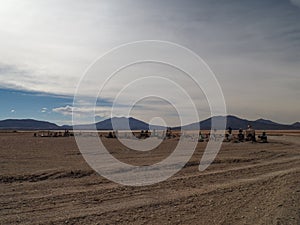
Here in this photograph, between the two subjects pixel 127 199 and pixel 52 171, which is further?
pixel 52 171

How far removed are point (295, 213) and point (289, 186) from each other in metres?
4.21

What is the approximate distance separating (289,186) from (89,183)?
22.8 ft

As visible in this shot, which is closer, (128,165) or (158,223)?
(158,223)

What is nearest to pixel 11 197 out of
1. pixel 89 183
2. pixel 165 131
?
pixel 89 183

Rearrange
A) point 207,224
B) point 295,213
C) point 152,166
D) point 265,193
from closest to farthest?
1. point 207,224
2. point 295,213
3. point 265,193
4. point 152,166

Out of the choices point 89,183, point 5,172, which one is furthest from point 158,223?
point 5,172

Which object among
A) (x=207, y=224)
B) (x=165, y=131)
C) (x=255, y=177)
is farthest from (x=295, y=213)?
(x=165, y=131)

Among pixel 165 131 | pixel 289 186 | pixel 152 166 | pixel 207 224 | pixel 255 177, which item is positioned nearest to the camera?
pixel 207 224

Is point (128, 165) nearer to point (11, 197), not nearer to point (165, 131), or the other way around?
point (11, 197)

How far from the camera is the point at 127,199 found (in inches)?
458

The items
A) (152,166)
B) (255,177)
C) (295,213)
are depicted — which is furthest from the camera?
(152,166)

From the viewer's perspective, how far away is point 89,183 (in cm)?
1448

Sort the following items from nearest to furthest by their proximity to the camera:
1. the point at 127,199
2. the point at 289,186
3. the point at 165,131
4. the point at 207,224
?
the point at 207,224 → the point at 127,199 → the point at 289,186 → the point at 165,131

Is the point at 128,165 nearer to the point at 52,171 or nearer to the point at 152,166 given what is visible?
the point at 152,166
